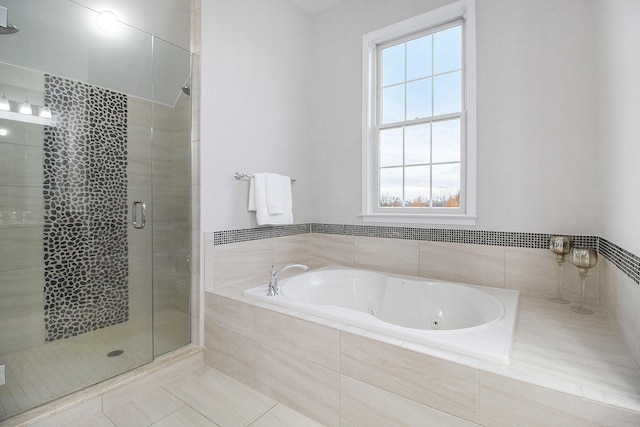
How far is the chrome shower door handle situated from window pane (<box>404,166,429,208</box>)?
6.30ft

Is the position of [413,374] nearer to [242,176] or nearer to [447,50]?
[242,176]

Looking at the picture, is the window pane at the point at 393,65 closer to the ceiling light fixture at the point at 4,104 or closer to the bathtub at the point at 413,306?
the bathtub at the point at 413,306

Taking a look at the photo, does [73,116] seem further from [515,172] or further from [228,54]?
[515,172]

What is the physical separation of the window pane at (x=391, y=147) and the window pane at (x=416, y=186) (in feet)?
0.46

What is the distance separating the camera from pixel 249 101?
2334mm

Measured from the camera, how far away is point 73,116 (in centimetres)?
173

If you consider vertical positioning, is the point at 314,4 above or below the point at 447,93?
above

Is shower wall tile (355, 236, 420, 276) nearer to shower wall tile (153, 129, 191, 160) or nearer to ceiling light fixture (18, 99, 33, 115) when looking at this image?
shower wall tile (153, 129, 191, 160)

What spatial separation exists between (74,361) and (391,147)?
2.57 meters

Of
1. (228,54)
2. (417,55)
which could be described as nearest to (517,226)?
(417,55)

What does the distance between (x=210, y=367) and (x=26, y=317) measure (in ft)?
3.40

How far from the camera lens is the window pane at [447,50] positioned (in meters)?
2.25

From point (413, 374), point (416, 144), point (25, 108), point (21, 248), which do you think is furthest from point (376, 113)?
point (21, 248)

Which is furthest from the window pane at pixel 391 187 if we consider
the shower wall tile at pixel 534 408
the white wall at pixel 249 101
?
A: the shower wall tile at pixel 534 408
